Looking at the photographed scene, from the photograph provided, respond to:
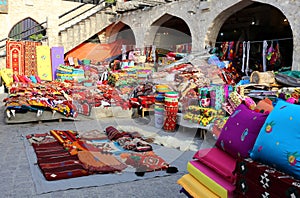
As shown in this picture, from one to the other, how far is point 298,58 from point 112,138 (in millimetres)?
4874

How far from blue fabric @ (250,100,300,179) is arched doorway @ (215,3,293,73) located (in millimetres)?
6290

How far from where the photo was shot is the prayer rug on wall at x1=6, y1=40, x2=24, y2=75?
1226 centimetres

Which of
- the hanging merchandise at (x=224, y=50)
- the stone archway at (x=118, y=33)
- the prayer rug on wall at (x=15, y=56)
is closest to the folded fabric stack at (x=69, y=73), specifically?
the prayer rug on wall at (x=15, y=56)

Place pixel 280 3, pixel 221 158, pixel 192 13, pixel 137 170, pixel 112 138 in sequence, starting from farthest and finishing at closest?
pixel 192 13 < pixel 280 3 < pixel 112 138 < pixel 137 170 < pixel 221 158

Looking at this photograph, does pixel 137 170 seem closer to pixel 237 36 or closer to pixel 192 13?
pixel 192 13

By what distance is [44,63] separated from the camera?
41.8 ft

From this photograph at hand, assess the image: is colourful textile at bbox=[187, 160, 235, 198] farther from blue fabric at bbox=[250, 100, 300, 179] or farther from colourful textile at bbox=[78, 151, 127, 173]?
colourful textile at bbox=[78, 151, 127, 173]

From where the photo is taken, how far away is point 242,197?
203 centimetres

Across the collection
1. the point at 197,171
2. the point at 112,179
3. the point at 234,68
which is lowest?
the point at 112,179

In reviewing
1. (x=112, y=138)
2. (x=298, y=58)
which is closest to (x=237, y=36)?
(x=298, y=58)

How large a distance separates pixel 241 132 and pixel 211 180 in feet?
1.46

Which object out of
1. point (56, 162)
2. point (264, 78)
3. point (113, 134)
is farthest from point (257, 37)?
point (56, 162)

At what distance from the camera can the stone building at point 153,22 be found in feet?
33.2

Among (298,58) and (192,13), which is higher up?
(192,13)
